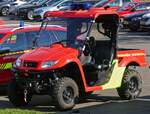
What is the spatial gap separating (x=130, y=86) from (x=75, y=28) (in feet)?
5.63

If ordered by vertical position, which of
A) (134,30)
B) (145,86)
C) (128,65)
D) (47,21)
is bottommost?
(134,30)

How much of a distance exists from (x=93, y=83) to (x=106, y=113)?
107 cm

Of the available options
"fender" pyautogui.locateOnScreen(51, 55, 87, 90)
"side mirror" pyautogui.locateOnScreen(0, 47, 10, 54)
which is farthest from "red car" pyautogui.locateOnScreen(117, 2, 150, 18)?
"fender" pyautogui.locateOnScreen(51, 55, 87, 90)

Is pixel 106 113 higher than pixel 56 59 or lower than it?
lower

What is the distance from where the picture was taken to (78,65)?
35.1 ft

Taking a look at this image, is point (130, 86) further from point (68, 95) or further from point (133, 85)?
point (68, 95)

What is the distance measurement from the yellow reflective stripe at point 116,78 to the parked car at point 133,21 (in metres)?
19.8

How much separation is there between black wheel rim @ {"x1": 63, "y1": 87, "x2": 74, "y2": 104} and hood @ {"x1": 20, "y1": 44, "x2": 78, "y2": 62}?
0.63 metres

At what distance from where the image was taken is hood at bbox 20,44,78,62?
1052 cm

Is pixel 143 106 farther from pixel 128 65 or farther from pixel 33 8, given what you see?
pixel 33 8

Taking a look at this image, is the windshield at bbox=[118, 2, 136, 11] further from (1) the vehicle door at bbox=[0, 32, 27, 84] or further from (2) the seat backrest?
(2) the seat backrest

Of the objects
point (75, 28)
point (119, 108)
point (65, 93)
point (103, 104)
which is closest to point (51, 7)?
point (75, 28)

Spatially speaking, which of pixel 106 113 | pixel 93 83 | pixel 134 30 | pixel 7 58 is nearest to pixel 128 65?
pixel 93 83

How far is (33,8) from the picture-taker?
41.9 meters
